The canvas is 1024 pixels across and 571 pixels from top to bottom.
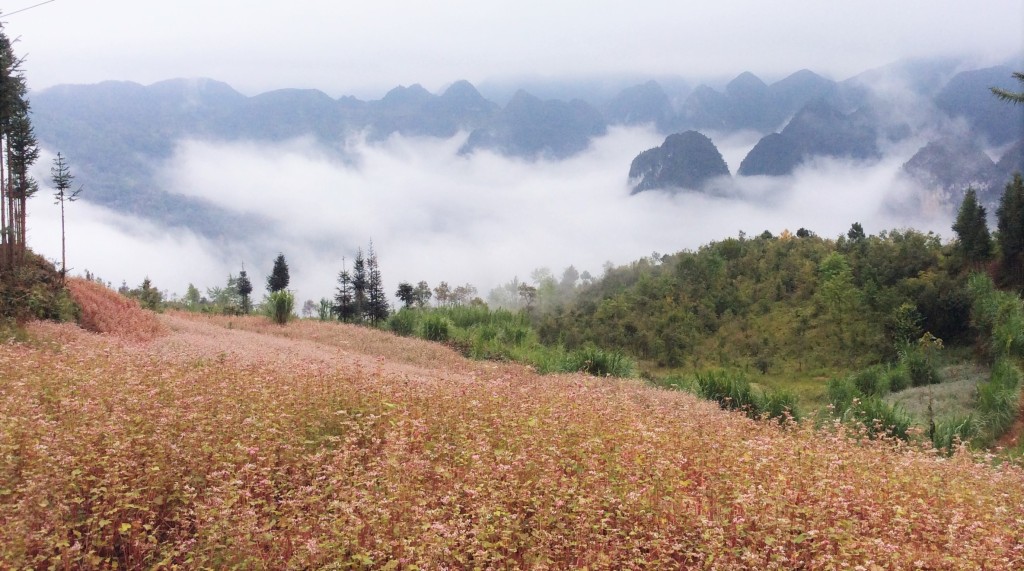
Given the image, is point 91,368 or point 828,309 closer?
point 91,368

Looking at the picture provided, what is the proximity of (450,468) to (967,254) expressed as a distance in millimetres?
23030

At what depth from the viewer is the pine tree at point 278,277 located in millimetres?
35969

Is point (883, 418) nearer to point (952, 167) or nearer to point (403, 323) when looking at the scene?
point (403, 323)

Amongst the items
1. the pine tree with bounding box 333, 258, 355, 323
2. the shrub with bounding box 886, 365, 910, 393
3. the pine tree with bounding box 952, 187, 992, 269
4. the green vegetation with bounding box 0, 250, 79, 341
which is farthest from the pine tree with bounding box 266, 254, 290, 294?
the pine tree with bounding box 952, 187, 992, 269

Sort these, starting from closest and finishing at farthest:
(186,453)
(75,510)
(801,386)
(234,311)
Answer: (75,510)
(186,453)
(801,386)
(234,311)

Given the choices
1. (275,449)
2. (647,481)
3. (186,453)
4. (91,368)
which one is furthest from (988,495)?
(91,368)

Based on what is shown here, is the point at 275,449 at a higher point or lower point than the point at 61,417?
lower

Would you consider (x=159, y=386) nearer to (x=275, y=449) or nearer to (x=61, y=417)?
(x=61, y=417)

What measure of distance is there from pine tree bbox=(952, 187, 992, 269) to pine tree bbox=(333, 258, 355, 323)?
26.9 metres

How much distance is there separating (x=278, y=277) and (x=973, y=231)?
104ft

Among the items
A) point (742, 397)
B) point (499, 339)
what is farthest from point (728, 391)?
point (499, 339)

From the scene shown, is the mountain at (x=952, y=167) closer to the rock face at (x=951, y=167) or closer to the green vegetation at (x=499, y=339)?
the rock face at (x=951, y=167)

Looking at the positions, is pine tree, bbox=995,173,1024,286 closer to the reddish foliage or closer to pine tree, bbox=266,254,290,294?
the reddish foliage

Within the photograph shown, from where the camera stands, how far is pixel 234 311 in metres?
32.0
